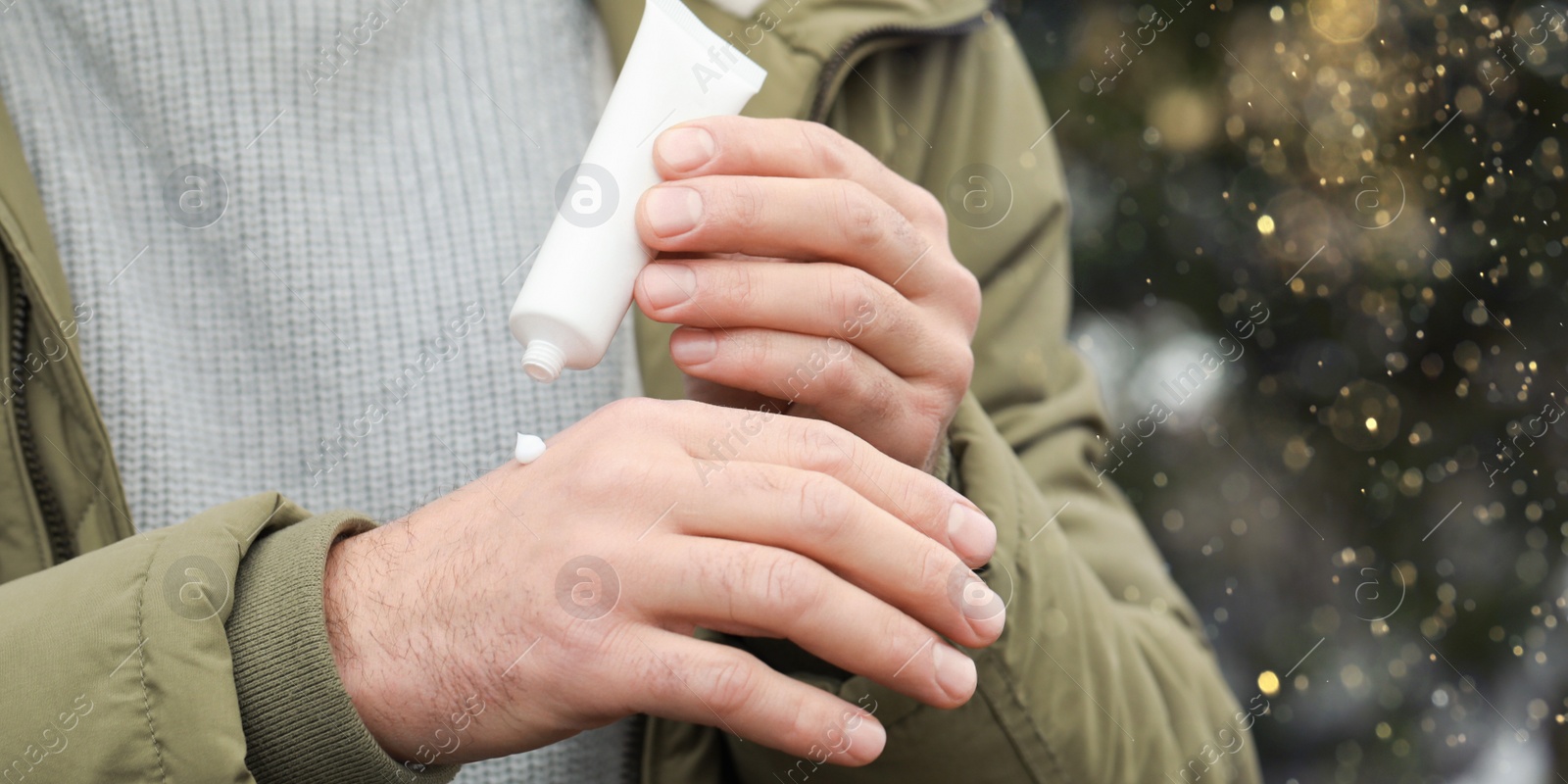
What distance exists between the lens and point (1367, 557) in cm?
97

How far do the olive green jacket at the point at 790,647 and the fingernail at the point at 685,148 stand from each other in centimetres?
18

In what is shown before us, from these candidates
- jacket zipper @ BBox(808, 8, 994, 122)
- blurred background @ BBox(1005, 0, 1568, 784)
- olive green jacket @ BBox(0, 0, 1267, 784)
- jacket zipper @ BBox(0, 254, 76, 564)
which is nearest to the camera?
olive green jacket @ BBox(0, 0, 1267, 784)

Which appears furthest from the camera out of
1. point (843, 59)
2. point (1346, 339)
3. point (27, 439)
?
point (1346, 339)

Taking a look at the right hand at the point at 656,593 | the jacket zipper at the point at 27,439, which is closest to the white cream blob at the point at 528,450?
the right hand at the point at 656,593

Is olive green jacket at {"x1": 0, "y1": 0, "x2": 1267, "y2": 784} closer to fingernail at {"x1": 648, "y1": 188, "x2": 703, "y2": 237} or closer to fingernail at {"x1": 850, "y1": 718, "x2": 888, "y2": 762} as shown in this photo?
fingernail at {"x1": 850, "y1": 718, "x2": 888, "y2": 762}

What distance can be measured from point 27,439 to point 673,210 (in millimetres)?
322

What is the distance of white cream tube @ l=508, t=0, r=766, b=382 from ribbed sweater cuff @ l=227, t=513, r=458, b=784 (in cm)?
11

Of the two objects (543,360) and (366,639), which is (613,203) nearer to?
(543,360)

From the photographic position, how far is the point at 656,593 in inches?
13.0

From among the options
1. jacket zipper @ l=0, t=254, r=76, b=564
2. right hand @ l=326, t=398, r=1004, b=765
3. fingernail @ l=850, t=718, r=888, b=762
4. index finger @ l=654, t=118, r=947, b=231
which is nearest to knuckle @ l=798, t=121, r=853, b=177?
index finger @ l=654, t=118, r=947, b=231

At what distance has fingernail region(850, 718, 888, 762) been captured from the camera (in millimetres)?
348

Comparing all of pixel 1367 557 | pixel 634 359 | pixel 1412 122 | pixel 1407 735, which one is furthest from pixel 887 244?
pixel 1407 735

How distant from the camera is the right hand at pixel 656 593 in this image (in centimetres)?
33

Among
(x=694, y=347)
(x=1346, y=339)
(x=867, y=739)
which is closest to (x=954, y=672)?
(x=867, y=739)
